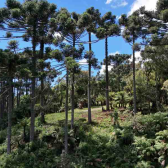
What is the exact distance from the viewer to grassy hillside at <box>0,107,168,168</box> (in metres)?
8.12

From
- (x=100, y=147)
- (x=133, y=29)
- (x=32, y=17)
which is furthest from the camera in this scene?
(x=133, y=29)

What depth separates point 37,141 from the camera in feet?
37.3

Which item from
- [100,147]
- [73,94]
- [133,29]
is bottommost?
[100,147]

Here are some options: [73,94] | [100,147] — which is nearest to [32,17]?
[73,94]

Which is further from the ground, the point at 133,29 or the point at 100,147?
the point at 133,29

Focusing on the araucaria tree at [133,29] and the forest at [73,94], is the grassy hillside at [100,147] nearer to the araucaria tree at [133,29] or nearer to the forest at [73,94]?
the forest at [73,94]

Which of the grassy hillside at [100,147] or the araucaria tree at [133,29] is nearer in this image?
the grassy hillside at [100,147]

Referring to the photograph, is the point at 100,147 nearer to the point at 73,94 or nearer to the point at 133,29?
the point at 73,94

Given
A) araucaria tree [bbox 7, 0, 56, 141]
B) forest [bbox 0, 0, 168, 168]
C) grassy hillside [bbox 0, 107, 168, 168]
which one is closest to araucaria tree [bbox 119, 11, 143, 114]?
forest [bbox 0, 0, 168, 168]

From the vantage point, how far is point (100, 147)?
996 centimetres

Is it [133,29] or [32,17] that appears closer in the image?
[32,17]

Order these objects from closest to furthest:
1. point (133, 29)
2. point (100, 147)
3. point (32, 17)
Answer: point (100, 147) < point (32, 17) < point (133, 29)

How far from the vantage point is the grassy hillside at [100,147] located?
812 cm

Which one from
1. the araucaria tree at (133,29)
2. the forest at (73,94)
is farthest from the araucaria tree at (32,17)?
the araucaria tree at (133,29)
